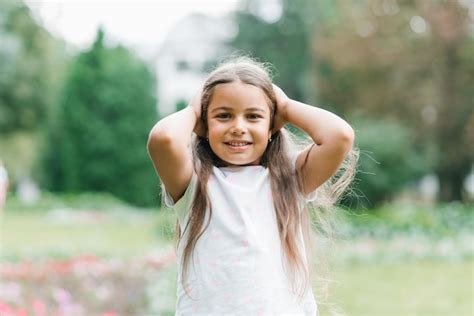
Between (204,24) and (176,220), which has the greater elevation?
(204,24)

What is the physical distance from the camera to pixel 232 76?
2000mm

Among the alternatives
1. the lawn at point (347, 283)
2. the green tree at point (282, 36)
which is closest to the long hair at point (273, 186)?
the lawn at point (347, 283)

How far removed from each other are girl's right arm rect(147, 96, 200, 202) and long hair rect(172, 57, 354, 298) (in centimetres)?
6

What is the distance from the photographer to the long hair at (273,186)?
1.95 m

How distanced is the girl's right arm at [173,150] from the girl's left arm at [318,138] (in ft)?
0.93

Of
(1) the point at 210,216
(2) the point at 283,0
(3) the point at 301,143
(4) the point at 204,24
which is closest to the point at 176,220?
(1) the point at 210,216

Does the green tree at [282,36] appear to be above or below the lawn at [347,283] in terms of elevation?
above

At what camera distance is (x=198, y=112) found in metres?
2.05

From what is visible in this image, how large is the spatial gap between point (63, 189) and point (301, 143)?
21551 mm

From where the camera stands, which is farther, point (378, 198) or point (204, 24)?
point (204, 24)

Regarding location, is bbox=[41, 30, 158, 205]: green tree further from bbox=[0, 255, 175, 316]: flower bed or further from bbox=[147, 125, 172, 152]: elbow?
bbox=[147, 125, 172, 152]: elbow

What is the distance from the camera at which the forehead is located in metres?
1.97

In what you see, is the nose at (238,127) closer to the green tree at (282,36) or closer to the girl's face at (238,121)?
the girl's face at (238,121)

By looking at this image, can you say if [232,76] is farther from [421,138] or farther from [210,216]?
[421,138]
